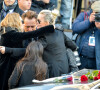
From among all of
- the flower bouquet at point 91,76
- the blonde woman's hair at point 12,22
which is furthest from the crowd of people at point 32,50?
the flower bouquet at point 91,76

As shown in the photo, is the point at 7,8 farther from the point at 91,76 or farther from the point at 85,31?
the point at 91,76

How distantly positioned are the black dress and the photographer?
111 centimetres

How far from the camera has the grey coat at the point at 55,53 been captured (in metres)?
5.13

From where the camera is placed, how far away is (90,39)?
6070mm

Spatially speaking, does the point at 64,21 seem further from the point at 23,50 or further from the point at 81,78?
the point at 81,78

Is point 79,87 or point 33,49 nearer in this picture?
point 79,87

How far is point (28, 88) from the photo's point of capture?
11.0 ft

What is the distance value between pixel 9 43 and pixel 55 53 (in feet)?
2.35

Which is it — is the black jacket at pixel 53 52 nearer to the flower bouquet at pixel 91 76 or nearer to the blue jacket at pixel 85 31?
the blue jacket at pixel 85 31

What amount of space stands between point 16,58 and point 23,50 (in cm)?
20

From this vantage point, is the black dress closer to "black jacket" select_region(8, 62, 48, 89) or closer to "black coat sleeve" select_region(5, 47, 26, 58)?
"black coat sleeve" select_region(5, 47, 26, 58)

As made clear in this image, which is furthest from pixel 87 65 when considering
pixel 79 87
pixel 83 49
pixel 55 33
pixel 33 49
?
pixel 79 87

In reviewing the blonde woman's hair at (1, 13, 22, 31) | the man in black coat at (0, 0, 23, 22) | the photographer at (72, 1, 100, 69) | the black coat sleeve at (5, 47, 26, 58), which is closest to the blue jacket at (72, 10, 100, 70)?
the photographer at (72, 1, 100, 69)

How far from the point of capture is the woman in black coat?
16.8 ft
